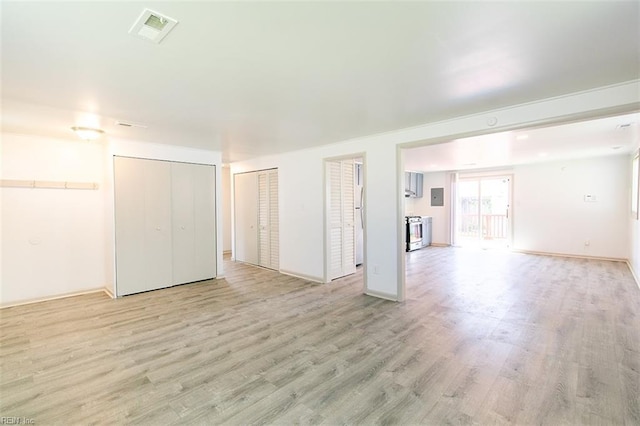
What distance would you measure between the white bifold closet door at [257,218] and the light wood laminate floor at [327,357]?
175 centimetres

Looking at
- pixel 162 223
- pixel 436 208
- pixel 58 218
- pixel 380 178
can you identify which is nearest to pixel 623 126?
pixel 380 178

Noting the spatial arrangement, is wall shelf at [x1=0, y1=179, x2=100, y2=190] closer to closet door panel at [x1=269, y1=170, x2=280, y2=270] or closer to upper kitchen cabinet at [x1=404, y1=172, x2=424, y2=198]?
closet door panel at [x1=269, y1=170, x2=280, y2=270]

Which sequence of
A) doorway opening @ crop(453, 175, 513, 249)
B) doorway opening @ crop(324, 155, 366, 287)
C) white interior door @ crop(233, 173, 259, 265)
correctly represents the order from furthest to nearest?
doorway opening @ crop(453, 175, 513, 249) < white interior door @ crop(233, 173, 259, 265) < doorway opening @ crop(324, 155, 366, 287)

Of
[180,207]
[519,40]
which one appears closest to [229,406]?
[519,40]

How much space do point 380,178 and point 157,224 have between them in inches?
146

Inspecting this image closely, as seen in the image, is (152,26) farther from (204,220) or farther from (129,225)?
(204,220)

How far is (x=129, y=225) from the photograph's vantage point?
4.59 meters

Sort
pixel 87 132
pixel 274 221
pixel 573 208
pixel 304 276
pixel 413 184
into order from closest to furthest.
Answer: pixel 87 132 < pixel 304 276 < pixel 274 221 < pixel 573 208 < pixel 413 184

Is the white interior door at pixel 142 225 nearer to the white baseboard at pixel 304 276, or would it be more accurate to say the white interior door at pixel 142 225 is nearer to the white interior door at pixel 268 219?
the white interior door at pixel 268 219

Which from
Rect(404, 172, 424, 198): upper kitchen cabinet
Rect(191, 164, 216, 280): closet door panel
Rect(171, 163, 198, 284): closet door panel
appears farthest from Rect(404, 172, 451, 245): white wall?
Rect(171, 163, 198, 284): closet door panel

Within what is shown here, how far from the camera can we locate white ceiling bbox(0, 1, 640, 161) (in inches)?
62.1

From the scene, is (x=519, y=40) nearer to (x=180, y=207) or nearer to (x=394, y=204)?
(x=394, y=204)

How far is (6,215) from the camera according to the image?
4113 millimetres

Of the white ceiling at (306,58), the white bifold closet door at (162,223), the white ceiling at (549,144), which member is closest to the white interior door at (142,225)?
the white bifold closet door at (162,223)
